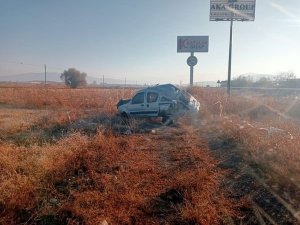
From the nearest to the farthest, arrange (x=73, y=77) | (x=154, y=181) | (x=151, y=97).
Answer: (x=154, y=181), (x=151, y=97), (x=73, y=77)

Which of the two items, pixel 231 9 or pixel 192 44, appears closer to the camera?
pixel 231 9

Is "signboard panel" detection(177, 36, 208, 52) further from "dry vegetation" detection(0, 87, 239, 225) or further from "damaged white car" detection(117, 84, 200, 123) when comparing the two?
"dry vegetation" detection(0, 87, 239, 225)

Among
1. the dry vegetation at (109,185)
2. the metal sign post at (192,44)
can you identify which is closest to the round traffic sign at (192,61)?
the metal sign post at (192,44)

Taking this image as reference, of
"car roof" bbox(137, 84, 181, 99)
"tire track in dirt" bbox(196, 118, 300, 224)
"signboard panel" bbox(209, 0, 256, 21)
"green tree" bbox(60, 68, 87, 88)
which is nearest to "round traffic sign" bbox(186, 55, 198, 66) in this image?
"signboard panel" bbox(209, 0, 256, 21)

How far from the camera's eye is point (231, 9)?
23.8 m

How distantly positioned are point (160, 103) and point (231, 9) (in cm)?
1425

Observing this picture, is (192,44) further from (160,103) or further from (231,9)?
(160,103)

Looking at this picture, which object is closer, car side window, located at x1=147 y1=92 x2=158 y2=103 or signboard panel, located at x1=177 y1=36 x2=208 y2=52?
car side window, located at x1=147 y1=92 x2=158 y2=103

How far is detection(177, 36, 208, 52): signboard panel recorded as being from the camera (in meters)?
28.4

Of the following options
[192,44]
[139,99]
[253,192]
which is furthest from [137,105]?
[192,44]

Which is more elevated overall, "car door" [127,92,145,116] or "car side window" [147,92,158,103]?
"car side window" [147,92,158,103]

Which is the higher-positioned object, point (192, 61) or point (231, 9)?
point (231, 9)

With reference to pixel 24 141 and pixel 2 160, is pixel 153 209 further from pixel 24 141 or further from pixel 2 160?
pixel 24 141

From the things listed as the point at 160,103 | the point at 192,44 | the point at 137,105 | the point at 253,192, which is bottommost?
the point at 253,192
